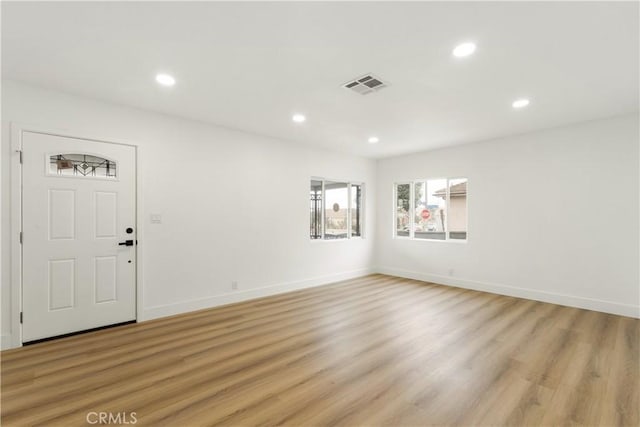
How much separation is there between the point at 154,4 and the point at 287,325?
11.2ft

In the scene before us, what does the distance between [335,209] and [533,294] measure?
3.94 m

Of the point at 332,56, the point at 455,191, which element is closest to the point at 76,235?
the point at 332,56

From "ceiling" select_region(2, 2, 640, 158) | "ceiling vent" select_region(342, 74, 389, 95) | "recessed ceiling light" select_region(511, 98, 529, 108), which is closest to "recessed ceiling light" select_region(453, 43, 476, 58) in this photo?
"ceiling" select_region(2, 2, 640, 158)

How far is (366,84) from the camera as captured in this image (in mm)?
3189

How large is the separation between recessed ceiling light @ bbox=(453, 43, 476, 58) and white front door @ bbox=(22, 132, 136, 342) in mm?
3928

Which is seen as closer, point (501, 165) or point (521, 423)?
point (521, 423)

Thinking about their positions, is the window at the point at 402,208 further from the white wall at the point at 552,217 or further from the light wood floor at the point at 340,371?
the light wood floor at the point at 340,371

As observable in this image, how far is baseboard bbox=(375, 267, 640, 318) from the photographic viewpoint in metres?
4.14

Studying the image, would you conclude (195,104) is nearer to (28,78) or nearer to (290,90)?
(290,90)

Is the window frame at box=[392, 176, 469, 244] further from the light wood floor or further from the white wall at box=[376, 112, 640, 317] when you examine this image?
the light wood floor

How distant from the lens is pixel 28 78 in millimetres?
3059

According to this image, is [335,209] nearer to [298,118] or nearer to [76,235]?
[298,118]

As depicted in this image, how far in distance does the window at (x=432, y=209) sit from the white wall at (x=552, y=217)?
28cm

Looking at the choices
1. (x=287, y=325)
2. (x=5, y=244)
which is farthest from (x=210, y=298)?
(x=5, y=244)
